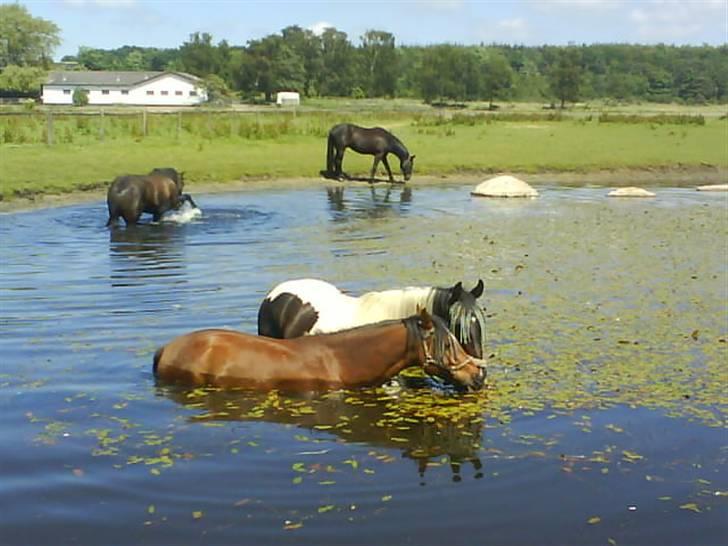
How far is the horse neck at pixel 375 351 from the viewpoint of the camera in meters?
8.53

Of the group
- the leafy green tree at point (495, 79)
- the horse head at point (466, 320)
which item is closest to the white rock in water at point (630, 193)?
the horse head at point (466, 320)

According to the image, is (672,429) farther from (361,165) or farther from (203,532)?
(361,165)

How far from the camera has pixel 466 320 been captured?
8406 millimetres

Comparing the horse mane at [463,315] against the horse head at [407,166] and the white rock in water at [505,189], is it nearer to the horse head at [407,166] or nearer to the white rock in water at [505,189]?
the white rock in water at [505,189]

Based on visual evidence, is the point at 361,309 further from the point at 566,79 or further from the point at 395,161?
the point at 566,79

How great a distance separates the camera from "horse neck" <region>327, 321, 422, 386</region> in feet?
28.0

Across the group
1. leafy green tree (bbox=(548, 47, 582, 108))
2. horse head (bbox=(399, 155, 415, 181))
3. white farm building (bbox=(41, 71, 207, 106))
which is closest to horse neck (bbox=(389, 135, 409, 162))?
horse head (bbox=(399, 155, 415, 181))

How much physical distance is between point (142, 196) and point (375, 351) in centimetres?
1345

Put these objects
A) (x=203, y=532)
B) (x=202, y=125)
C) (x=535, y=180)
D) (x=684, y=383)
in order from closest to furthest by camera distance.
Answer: (x=203, y=532) < (x=684, y=383) < (x=535, y=180) < (x=202, y=125)

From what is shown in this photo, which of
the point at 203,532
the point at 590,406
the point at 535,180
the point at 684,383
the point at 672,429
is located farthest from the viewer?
the point at 535,180

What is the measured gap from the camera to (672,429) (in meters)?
8.42

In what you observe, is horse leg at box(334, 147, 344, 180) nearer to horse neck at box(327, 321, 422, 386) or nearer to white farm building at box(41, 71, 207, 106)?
horse neck at box(327, 321, 422, 386)

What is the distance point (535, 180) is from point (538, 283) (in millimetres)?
19236

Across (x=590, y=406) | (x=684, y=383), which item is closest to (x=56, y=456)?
(x=590, y=406)
